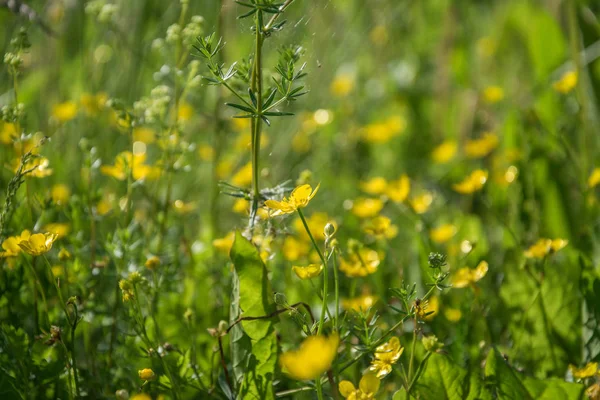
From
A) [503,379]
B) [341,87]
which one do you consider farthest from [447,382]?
[341,87]

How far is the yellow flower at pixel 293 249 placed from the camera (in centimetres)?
171

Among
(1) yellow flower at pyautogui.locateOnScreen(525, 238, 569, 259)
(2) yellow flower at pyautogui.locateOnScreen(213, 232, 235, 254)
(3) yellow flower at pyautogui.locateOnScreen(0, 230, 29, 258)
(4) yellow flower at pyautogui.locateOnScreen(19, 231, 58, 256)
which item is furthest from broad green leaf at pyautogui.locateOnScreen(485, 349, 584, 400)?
(3) yellow flower at pyautogui.locateOnScreen(0, 230, 29, 258)

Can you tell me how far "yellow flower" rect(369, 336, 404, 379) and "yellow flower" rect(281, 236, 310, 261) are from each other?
55 centimetres

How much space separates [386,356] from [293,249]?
593mm

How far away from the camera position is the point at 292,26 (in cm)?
141

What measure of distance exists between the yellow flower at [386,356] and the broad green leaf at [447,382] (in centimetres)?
6

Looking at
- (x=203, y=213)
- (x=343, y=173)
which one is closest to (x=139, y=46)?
(x=203, y=213)

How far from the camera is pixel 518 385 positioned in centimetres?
119

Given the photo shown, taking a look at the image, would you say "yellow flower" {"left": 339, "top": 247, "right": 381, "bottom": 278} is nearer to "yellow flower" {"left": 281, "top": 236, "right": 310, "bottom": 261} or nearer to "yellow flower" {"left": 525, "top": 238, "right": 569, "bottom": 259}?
"yellow flower" {"left": 281, "top": 236, "right": 310, "bottom": 261}

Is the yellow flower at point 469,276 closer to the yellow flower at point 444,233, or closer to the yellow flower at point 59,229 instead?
the yellow flower at point 444,233

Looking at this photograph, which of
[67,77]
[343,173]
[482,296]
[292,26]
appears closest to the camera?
[292,26]

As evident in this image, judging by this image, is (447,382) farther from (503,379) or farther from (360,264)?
(360,264)

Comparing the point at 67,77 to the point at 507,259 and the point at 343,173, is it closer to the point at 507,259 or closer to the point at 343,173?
the point at 343,173

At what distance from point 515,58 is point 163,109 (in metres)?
2.26
